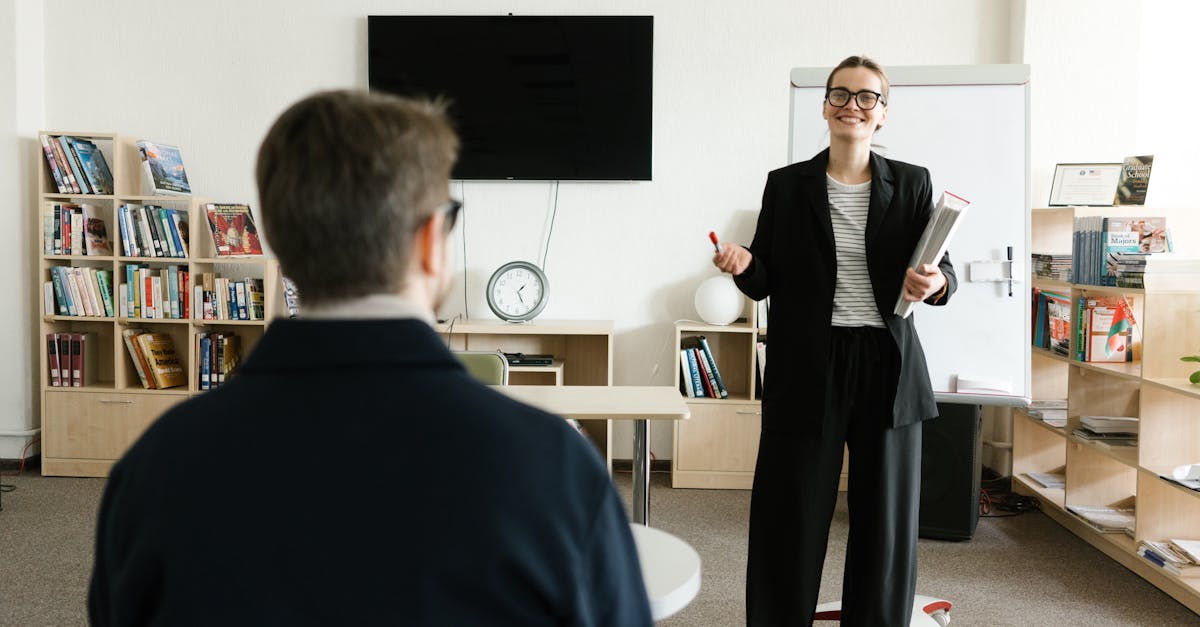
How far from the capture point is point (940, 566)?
332cm

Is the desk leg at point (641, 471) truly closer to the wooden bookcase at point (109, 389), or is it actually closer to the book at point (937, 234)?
the book at point (937, 234)

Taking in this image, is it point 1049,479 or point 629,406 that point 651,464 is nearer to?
point 1049,479

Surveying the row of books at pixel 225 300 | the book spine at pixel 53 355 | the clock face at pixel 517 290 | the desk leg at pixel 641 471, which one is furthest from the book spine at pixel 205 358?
the desk leg at pixel 641 471

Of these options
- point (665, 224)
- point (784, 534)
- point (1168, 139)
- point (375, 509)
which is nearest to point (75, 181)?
point (665, 224)

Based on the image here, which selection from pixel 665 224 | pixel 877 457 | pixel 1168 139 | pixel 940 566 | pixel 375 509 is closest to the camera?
pixel 375 509

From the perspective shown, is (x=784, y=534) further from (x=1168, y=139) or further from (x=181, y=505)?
(x=1168, y=139)

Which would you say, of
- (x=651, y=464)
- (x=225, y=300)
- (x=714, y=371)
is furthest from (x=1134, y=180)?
(x=225, y=300)

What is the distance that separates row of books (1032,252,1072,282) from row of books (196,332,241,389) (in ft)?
12.0

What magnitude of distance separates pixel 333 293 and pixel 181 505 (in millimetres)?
193

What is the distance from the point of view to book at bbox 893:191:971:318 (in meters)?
2.00

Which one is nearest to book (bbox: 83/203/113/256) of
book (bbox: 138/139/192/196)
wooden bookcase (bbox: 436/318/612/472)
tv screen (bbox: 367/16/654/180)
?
book (bbox: 138/139/192/196)

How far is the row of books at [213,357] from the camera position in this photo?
4.41 m

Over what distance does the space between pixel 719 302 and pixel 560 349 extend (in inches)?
34.0

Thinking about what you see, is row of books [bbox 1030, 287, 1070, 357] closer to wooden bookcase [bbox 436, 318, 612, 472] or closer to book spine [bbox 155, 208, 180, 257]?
wooden bookcase [bbox 436, 318, 612, 472]
